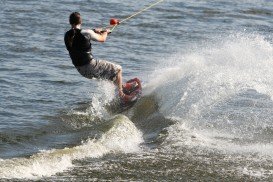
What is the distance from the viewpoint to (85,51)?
14148 mm

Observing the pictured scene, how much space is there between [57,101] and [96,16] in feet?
31.8

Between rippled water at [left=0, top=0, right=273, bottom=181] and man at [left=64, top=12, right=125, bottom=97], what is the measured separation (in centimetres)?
87

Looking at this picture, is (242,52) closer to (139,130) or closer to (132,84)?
(132,84)

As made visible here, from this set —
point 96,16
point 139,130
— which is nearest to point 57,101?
point 139,130

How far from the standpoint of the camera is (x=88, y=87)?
690 inches

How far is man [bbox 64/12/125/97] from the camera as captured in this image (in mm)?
13844

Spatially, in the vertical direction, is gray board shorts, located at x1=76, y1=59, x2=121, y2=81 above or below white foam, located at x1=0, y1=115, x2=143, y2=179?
above

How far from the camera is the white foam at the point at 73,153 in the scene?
11.1m

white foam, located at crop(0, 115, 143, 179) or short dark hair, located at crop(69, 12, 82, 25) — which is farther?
short dark hair, located at crop(69, 12, 82, 25)

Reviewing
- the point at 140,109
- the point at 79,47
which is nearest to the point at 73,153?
the point at 79,47

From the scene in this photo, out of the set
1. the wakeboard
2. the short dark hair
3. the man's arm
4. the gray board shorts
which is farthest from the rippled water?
the short dark hair

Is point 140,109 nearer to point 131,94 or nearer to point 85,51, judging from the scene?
point 131,94

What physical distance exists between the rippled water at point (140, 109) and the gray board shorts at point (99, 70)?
31.6 inches

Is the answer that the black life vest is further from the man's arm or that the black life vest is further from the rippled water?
the rippled water
